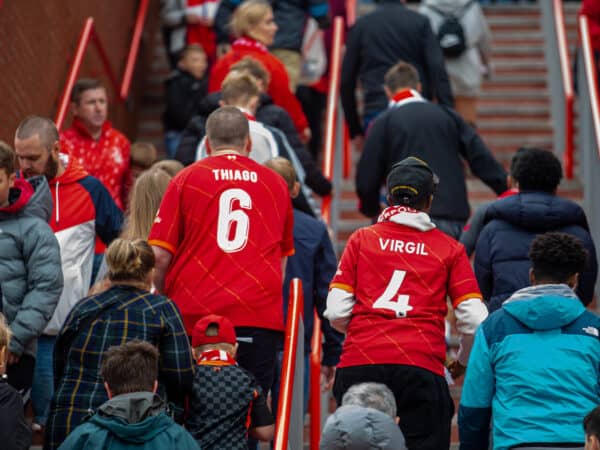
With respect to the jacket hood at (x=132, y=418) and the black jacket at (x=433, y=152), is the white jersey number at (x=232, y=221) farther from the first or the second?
the black jacket at (x=433, y=152)

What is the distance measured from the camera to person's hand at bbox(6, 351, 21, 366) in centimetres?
694

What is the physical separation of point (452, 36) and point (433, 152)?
3.18m

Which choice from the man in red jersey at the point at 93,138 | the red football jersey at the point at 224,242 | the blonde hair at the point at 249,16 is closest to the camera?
the red football jersey at the point at 224,242

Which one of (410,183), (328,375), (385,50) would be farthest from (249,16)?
(410,183)

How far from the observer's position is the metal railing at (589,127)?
10.3m

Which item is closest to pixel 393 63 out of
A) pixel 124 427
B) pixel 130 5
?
pixel 130 5

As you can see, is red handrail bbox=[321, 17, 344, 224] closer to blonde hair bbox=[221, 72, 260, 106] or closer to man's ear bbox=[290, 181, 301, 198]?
blonde hair bbox=[221, 72, 260, 106]

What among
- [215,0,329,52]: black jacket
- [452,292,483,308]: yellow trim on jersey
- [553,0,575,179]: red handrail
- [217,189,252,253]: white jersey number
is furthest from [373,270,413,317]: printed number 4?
[215,0,329,52]: black jacket

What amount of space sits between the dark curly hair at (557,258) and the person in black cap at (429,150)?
2.63 meters

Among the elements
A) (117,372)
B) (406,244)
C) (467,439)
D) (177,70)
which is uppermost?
(177,70)

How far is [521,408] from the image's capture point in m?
5.92

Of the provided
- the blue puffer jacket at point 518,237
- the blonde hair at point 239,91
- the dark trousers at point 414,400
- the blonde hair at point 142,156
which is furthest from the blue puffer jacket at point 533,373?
the blonde hair at point 142,156

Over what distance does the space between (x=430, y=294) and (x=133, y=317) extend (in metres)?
1.37

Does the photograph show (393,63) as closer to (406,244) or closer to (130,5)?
(130,5)
